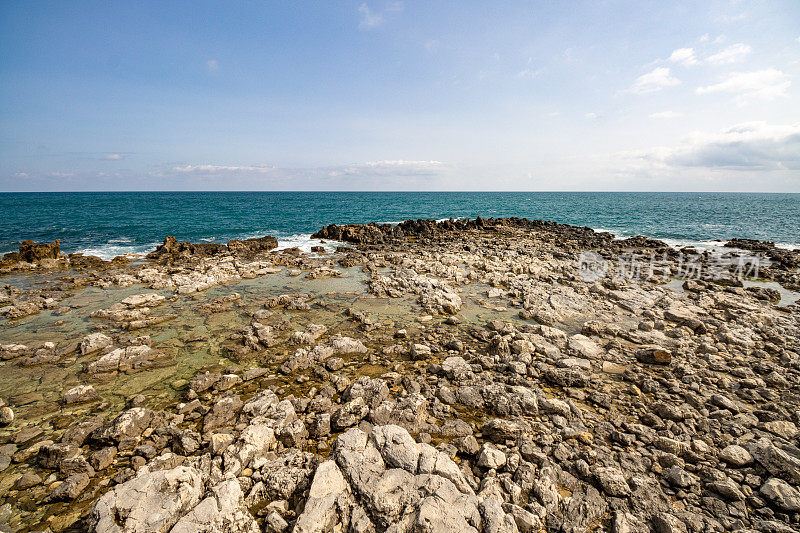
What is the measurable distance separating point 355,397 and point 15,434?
22.4ft

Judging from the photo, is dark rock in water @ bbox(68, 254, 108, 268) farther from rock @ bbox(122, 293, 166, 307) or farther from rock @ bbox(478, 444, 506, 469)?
rock @ bbox(478, 444, 506, 469)

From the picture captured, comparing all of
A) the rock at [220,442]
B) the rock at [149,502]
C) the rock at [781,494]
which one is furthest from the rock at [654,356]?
the rock at [149,502]

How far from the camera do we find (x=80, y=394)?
7.46 metres

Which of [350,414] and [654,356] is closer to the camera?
[350,414]

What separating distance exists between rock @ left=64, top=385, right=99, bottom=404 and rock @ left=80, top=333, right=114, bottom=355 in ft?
8.22

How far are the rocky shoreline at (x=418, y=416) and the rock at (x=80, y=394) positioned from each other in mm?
51

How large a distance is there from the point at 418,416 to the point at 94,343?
33.9ft

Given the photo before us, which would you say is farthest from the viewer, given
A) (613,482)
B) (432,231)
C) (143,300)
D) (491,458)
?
(432,231)

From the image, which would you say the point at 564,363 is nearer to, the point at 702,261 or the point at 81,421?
the point at 81,421

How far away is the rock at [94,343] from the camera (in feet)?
31.4

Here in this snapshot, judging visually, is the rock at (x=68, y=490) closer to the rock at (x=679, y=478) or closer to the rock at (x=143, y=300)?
the rock at (x=679, y=478)

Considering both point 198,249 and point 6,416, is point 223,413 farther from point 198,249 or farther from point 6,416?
point 198,249

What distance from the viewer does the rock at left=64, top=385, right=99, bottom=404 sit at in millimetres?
7375

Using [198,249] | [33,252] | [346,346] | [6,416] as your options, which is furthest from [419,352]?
[33,252]
